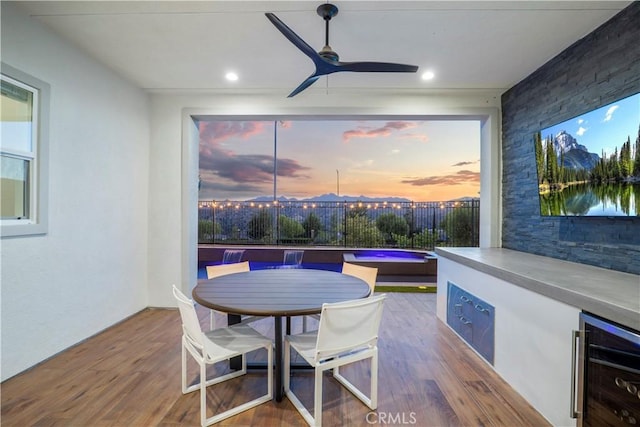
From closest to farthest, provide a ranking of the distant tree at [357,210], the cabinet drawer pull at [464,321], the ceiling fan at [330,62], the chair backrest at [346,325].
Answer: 1. the chair backrest at [346,325]
2. the ceiling fan at [330,62]
3. the cabinet drawer pull at [464,321]
4. the distant tree at [357,210]

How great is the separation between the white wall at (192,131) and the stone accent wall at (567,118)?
8.3 inches

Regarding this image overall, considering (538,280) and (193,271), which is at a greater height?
(538,280)

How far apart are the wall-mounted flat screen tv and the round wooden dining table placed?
1.94 m

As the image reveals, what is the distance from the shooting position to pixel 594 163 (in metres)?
2.29

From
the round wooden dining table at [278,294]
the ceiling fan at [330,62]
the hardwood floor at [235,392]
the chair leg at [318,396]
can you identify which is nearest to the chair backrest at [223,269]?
the round wooden dining table at [278,294]

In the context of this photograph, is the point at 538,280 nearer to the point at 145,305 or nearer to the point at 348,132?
the point at 145,305

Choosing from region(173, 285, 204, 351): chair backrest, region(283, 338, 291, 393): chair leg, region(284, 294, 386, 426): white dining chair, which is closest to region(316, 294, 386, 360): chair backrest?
region(284, 294, 386, 426): white dining chair

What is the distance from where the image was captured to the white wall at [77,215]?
7.44 ft

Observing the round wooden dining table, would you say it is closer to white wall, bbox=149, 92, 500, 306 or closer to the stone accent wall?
white wall, bbox=149, 92, 500, 306

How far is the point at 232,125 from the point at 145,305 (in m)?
5.74

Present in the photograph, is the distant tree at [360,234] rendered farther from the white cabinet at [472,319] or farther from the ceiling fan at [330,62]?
the ceiling fan at [330,62]

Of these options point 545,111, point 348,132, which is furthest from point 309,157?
point 545,111

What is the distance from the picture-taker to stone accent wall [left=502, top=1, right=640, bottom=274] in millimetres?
2148

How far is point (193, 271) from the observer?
3.98m
